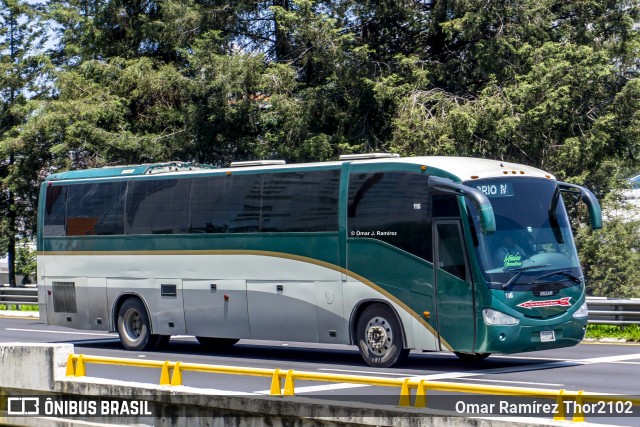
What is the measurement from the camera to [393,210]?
16.8 meters

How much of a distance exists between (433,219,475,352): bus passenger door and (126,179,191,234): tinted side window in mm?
5971

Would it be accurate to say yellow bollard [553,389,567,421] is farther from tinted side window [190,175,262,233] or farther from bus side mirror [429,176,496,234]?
tinted side window [190,175,262,233]

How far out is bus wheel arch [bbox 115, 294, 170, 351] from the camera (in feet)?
68.7

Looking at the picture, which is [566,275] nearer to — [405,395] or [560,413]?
[405,395]

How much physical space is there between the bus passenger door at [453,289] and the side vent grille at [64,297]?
9.38 meters

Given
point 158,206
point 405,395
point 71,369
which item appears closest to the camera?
point 405,395

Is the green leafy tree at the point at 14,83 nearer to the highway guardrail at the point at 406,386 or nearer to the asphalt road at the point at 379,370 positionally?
the asphalt road at the point at 379,370

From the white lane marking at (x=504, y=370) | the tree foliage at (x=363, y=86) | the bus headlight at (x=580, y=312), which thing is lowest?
the white lane marking at (x=504, y=370)

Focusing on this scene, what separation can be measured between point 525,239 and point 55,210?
443 inches

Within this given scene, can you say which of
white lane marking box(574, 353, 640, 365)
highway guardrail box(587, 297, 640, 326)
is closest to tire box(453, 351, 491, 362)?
white lane marking box(574, 353, 640, 365)

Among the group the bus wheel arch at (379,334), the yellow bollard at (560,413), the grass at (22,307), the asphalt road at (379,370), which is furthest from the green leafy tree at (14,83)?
the yellow bollard at (560,413)

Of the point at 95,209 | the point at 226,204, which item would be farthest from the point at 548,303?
the point at 95,209

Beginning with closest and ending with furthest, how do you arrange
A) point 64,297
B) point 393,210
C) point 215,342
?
point 393,210
point 215,342
point 64,297

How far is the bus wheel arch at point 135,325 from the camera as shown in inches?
824
